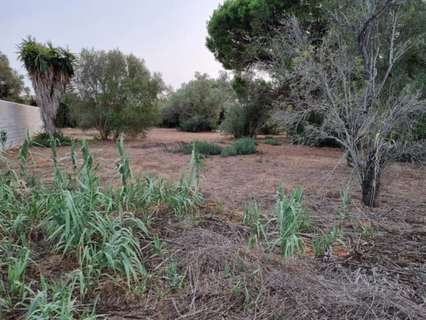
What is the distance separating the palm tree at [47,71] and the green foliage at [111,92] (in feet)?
2.22

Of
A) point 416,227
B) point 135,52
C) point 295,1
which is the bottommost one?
point 416,227

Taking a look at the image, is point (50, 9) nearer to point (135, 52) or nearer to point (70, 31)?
point (70, 31)

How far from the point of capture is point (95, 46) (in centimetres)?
1138

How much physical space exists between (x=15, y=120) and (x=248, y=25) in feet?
26.6

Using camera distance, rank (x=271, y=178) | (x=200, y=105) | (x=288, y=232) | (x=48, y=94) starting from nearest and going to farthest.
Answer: (x=288, y=232) < (x=271, y=178) < (x=48, y=94) < (x=200, y=105)

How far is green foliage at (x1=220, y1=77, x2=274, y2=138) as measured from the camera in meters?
12.2

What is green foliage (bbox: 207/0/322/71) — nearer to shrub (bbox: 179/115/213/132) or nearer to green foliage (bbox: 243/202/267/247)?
green foliage (bbox: 243/202/267/247)

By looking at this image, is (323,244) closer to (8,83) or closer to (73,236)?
(73,236)

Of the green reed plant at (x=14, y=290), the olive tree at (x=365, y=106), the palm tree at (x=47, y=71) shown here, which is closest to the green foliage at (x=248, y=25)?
the olive tree at (x=365, y=106)

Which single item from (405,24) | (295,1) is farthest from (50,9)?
(405,24)

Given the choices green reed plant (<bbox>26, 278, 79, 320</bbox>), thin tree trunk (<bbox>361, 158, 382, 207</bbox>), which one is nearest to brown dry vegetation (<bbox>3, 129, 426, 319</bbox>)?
green reed plant (<bbox>26, 278, 79, 320</bbox>)

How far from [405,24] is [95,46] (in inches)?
393

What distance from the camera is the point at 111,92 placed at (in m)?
11.3

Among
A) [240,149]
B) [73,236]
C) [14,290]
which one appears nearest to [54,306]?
[14,290]
